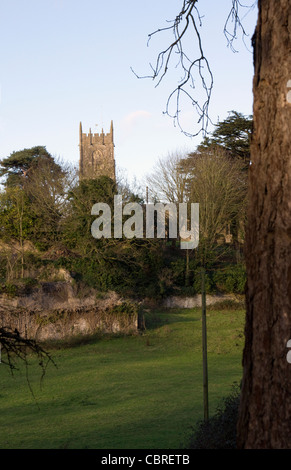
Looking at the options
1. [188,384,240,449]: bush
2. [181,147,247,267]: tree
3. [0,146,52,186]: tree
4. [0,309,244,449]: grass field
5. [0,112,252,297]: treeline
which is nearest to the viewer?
[188,384,240,449]: bush

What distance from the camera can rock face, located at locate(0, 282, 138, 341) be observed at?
2166 centimetres

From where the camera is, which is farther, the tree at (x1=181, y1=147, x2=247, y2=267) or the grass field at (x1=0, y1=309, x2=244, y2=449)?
the tree at (x1=181, y1=147, x2=247, y2=267)

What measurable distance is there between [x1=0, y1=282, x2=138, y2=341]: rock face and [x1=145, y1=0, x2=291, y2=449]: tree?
59.7 ft

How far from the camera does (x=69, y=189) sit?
1232 inches

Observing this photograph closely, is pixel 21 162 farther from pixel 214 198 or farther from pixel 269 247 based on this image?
pixel 269 247

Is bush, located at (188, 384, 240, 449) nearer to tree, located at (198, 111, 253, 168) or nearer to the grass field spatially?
the grass field

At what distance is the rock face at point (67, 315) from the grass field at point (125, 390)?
0.60 meters

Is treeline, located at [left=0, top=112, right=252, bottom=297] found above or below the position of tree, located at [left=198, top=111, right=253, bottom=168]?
below

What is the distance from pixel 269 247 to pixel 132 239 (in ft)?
80.4

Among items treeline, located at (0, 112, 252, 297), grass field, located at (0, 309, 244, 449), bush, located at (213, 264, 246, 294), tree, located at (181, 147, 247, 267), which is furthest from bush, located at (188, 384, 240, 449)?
tree, located at (181, 147, 247, 267)

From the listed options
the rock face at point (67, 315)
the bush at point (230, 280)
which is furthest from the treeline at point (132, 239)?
the rock face at point (67, 315)

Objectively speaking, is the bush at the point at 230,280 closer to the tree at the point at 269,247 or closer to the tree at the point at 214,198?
the tree at the point at 214,198

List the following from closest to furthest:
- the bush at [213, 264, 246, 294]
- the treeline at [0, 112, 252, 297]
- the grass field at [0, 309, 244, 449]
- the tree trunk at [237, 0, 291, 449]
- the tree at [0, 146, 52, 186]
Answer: the tree trunk at [237, 0, 291, 449] → the grass field at [0, 309, 244, 449] → the treeline at [0, 112, 252, 297] → the bush at [213, 264, 246, 294] → the tree at [0, 146, 52, 186]

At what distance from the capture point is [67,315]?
72.6ft
